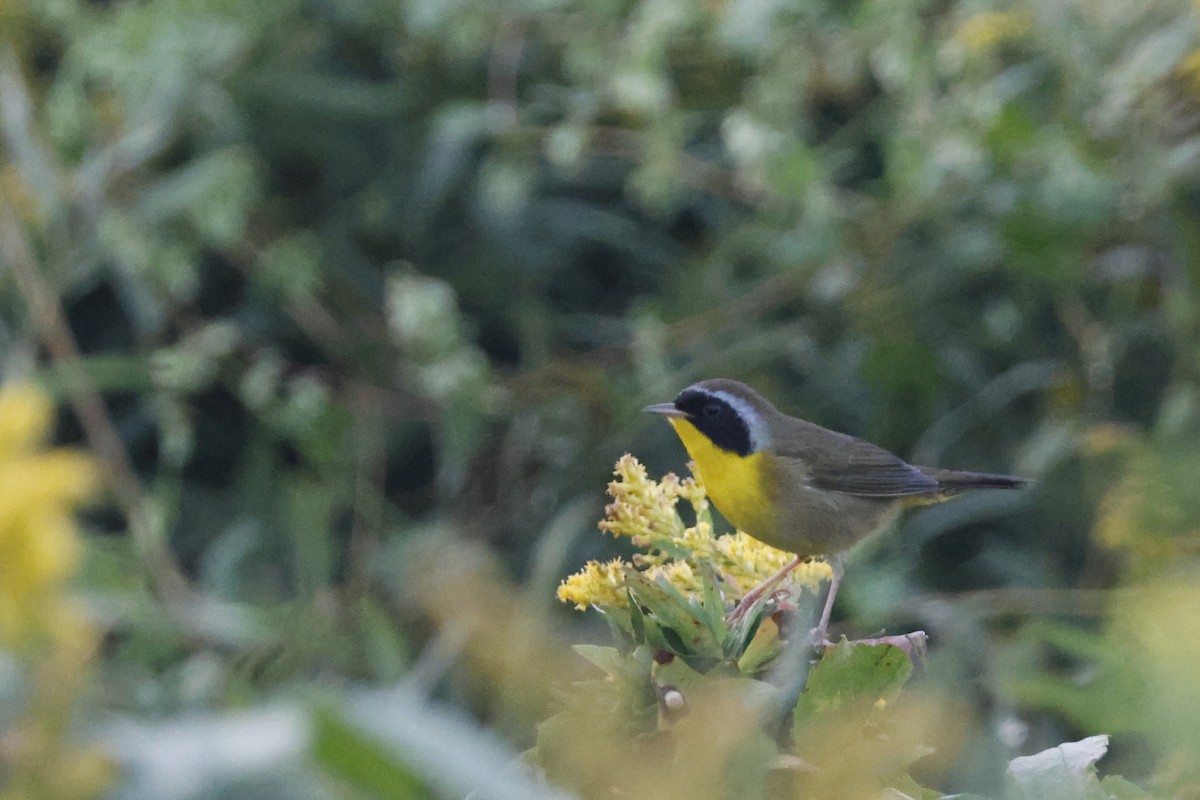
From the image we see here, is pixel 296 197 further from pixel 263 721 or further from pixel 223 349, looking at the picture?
pixel 263 721

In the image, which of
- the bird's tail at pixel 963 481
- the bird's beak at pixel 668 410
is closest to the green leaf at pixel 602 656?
the bird's beak at pixel 668 410

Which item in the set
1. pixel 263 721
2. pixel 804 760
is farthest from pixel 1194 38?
pixel 263 721

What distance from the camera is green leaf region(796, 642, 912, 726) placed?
0.64m

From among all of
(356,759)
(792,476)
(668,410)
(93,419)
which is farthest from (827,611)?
(93,419)

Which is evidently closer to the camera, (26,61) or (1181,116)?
(1181,116)

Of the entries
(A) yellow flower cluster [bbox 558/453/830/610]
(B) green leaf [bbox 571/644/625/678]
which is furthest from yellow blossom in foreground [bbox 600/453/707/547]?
(B) green leaf [bbox 571/644/625/678]

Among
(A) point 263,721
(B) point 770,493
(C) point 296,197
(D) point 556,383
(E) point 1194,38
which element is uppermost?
(C) point 296,197

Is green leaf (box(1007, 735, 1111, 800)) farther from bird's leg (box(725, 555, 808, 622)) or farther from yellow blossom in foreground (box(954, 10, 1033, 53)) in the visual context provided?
yellow blossom in foreground (box(954, 10, 1033, 53))

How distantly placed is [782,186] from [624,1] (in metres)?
0.57

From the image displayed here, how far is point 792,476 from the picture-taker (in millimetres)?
1557

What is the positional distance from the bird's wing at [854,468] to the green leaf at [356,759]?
1.22 meters

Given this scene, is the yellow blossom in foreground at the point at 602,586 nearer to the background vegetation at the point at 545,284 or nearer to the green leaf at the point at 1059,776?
the green leaf at the point at 1059,776

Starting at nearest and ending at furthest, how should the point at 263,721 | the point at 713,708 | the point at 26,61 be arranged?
the point at 263,721, the point at 713,708, the point at 26,61

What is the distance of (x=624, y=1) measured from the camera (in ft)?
8.08
